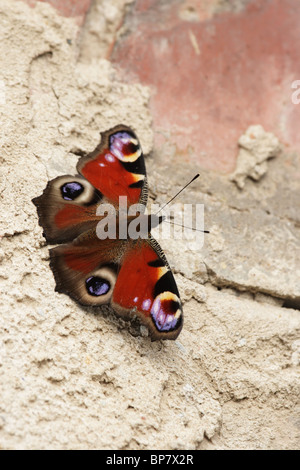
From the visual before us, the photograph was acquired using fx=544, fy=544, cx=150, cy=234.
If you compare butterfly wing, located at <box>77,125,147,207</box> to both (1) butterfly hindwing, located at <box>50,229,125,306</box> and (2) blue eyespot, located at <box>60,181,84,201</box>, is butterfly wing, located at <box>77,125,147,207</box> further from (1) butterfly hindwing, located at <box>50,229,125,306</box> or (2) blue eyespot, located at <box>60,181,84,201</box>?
(1) butterfly hindwing, located at <box>50,229,125,306</box>

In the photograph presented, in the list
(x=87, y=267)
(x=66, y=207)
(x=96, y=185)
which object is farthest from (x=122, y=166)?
(x=87, y=267)

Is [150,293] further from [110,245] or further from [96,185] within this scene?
[96,185]

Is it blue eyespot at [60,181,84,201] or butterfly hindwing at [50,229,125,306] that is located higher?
blue eyespot at [60,181,84,201]

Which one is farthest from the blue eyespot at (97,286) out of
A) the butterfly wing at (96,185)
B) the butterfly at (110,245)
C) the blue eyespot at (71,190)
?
the blue eyespot at (71,190)

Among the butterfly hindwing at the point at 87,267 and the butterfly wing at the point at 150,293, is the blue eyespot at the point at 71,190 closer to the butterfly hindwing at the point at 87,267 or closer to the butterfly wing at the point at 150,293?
the butterfly hindwing at the point at 87,267

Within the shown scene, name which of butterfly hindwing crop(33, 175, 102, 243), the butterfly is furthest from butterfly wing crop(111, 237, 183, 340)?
butterfly hindwing crop(33, 175, 102, 243)
